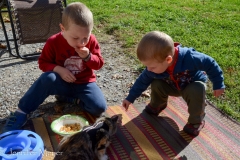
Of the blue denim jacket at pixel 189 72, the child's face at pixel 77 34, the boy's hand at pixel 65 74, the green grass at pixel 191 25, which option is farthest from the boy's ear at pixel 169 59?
the green grass at pixel 191 25

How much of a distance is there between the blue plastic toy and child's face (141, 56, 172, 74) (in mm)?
966

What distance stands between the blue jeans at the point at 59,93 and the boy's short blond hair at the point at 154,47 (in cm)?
69

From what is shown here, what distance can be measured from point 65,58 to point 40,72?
106 centimetres

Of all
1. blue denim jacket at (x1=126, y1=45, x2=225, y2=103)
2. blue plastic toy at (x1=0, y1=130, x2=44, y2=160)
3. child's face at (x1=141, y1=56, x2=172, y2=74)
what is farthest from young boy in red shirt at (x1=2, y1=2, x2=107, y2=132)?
child's face at (x1=141, y1=56, x2=172, y2=74)

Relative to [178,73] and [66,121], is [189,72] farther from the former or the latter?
[66,121]

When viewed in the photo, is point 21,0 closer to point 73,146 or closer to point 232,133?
point 73,146

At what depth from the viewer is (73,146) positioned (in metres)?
1.91

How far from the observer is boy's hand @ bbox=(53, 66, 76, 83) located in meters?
2.44

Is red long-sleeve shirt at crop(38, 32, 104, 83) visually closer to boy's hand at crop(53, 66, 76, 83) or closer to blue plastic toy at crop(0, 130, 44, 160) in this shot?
boy's hand at crop(53, 66, 76, 83)

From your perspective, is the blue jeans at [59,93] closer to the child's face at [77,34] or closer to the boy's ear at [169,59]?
the child's face at [77,34]

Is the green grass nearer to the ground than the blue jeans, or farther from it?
nearer to the ground

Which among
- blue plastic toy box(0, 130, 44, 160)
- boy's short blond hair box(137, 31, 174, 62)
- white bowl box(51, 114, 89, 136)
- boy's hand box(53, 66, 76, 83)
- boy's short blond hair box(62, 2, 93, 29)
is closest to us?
blue plastic toy box(0, 130, 44, 160)

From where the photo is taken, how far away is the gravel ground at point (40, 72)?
9.25ft

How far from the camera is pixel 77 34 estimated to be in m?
2.24
